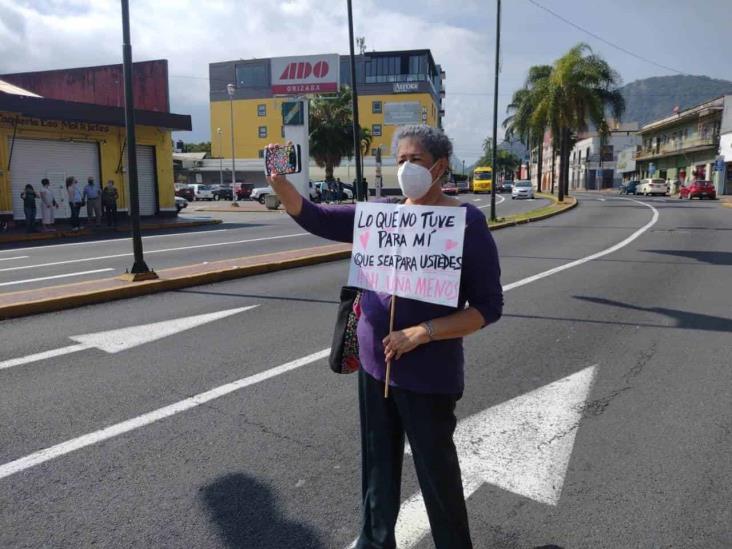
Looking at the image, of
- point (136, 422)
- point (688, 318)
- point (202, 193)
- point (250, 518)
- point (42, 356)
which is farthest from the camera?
point (202, 193)

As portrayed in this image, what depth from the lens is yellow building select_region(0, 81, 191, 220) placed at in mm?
20234

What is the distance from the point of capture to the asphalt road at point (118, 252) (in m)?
10.6

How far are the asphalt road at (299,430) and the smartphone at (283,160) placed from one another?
1.67 m

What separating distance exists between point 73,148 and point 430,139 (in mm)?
23609

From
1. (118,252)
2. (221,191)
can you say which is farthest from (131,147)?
(221,191)

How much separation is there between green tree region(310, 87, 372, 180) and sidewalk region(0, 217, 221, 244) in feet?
84.9

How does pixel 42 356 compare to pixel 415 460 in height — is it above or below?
below

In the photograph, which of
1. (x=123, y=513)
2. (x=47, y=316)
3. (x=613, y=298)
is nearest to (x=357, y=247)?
(x=123, y=513)

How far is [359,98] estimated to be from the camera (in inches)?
3054

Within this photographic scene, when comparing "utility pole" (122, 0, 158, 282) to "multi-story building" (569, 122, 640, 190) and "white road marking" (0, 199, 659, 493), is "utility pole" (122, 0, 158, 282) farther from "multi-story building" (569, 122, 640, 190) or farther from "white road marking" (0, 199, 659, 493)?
"multi-story building" (569, 122, 640, 190)

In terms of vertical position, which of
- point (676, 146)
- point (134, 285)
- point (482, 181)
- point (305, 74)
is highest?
point (305, 74)

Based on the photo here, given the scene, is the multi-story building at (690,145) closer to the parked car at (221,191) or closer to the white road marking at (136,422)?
the parked car at (221,191)

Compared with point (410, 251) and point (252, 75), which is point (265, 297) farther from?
point (252, 75)

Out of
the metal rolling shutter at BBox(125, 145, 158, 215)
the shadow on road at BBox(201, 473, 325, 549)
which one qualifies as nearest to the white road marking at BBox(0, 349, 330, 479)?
the shadow on road at BBox(201, 473, 325, 549)
